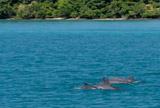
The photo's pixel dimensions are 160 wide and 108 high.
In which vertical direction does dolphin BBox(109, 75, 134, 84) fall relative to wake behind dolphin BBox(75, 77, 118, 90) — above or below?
below

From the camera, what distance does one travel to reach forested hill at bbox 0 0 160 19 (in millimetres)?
178125

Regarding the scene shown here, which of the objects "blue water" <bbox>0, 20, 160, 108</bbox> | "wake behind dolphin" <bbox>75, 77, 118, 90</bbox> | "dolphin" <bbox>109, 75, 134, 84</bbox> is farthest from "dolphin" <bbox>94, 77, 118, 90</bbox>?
"dolphin" <bbox>109, 75, 134, 84</bbox>

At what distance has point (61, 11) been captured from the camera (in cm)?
17862

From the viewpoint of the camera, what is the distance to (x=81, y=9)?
181375mm

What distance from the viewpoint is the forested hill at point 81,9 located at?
17812cm

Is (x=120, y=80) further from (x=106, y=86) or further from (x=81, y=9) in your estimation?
(x=81, y=9)

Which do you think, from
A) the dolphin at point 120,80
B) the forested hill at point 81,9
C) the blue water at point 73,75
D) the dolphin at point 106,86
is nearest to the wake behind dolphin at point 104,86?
the dolphin at point 106,86

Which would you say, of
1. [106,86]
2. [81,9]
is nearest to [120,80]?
[106,86]

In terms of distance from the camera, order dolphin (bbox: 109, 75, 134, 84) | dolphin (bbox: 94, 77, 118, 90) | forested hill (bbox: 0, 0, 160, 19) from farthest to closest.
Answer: forested hill (bbox: 0, 0, 160, 19)
dolphin (bbox: 109, 75, 134, 84)
dolphin (bbox: 94, 77, 118, 90)

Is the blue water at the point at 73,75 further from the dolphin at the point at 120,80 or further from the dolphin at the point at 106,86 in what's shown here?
the dolphin at the point at 120,80

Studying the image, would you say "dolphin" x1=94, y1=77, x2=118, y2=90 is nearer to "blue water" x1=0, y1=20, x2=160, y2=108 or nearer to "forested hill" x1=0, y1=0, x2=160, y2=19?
"blue water" x1=0, y1=20, x2=160, y2=108

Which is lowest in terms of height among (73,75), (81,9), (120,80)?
(81,9)

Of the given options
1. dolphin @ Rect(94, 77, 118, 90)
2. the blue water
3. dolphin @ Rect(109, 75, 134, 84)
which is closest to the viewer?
the blue water

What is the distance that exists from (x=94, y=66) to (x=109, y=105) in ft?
52.9
